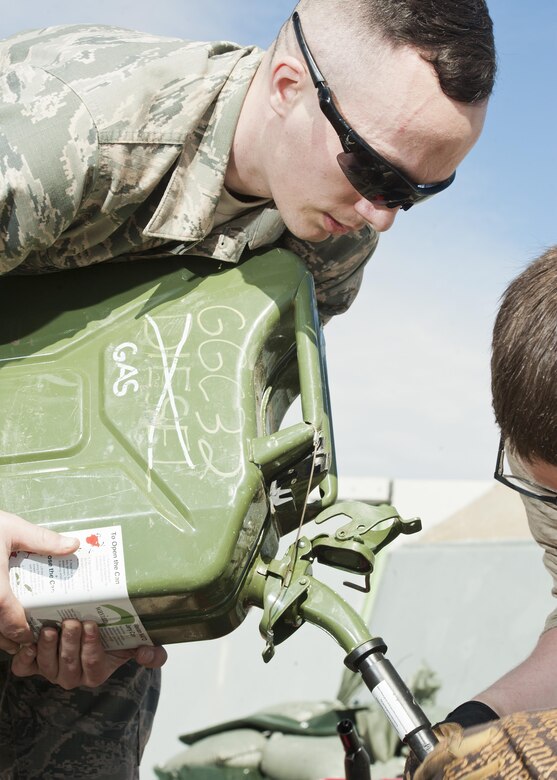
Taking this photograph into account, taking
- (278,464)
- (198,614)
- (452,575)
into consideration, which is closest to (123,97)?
(278,464)

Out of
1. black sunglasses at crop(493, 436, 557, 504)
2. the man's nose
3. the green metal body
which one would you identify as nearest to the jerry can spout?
the green metal body

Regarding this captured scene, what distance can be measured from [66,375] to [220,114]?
57cm

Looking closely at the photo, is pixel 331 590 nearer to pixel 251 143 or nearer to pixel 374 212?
pixel 374 212

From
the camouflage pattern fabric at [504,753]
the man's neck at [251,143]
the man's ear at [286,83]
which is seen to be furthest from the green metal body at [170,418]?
the camouflage pattern fabric at [504,753]

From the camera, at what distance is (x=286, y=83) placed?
1.97 m

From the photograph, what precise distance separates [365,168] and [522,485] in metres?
0.66

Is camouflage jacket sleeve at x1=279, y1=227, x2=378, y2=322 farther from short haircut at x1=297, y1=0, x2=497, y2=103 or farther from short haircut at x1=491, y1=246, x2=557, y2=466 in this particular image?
short haircut at x1=491, y1=246, x2=557, y2=466

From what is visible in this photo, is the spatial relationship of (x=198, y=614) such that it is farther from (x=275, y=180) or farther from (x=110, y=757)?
(x=275, y=180)

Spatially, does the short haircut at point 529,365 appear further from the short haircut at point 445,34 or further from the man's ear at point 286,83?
the man's ear at point 286,83

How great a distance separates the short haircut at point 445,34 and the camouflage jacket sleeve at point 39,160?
0.53 meters

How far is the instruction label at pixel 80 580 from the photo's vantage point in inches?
68.3

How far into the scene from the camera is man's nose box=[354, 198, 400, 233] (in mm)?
1945

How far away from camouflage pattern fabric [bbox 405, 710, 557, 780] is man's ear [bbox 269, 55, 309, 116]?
1.24 meters

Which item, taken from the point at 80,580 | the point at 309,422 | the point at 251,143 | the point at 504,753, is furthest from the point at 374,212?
the point at 504,753
